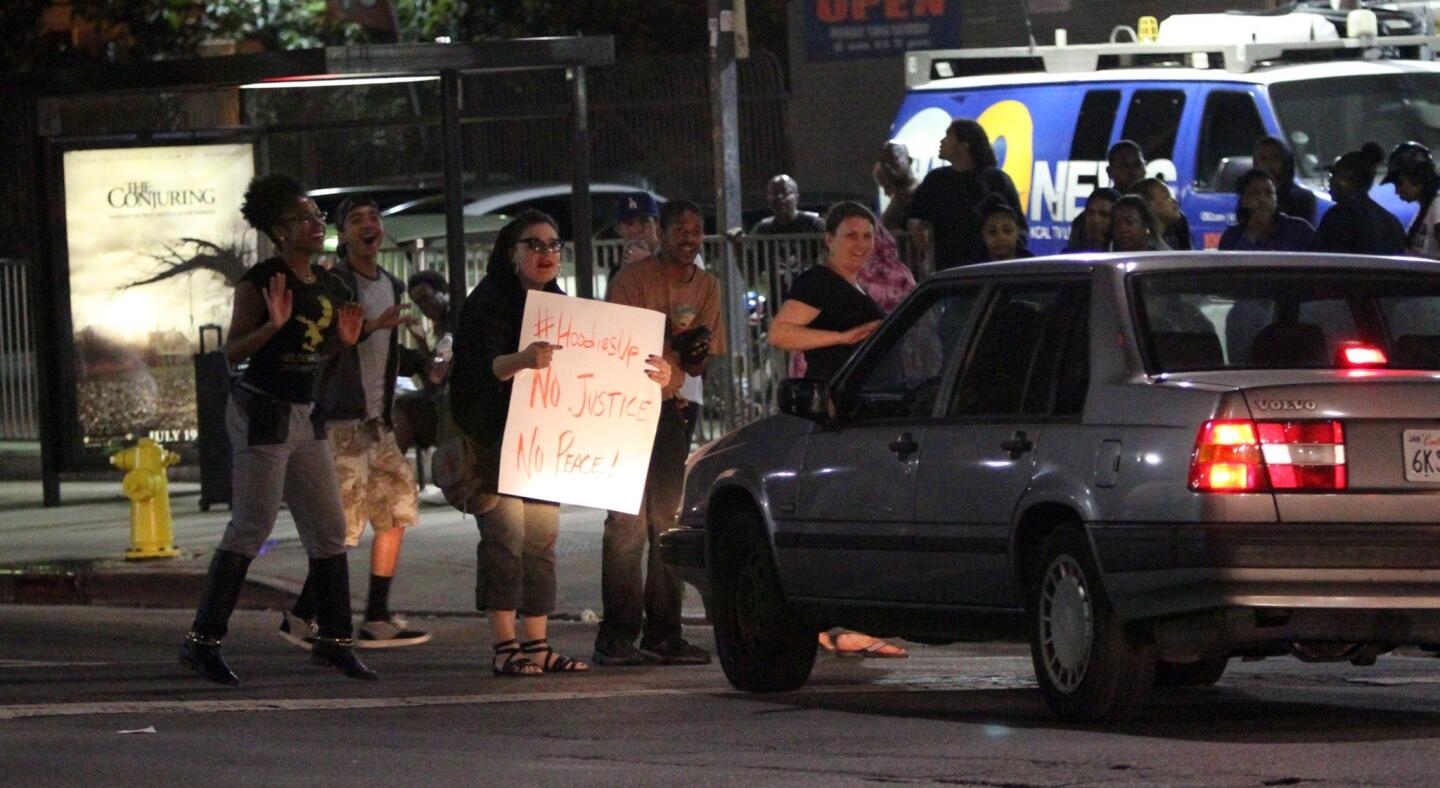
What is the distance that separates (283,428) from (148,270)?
8.89m

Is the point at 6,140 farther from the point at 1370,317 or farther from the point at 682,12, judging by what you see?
the point at 1370,317

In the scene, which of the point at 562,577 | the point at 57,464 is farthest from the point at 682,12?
the point at 562,577

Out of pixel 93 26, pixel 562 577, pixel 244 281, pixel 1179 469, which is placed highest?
pixel 93 26

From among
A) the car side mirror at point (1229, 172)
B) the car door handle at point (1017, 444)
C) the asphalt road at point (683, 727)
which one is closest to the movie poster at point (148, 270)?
the car side mirror at point (1229, 172)

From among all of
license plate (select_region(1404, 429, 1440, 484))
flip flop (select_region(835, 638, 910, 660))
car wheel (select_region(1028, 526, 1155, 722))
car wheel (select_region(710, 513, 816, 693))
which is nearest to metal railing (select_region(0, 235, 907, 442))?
flip flop (select_region(835, 638, 910, 660))

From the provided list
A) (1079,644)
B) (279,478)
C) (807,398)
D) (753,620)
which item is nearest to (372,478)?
(279,478)

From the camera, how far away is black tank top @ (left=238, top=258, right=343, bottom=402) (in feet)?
33.0

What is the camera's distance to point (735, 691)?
985cm

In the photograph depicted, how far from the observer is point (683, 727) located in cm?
864

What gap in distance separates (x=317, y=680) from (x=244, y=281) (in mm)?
1491

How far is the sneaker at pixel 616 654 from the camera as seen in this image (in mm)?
10866

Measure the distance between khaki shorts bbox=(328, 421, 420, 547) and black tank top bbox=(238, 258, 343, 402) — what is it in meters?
1.40

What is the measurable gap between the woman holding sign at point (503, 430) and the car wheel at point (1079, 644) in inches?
101

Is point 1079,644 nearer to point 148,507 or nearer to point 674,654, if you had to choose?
point 674,654
